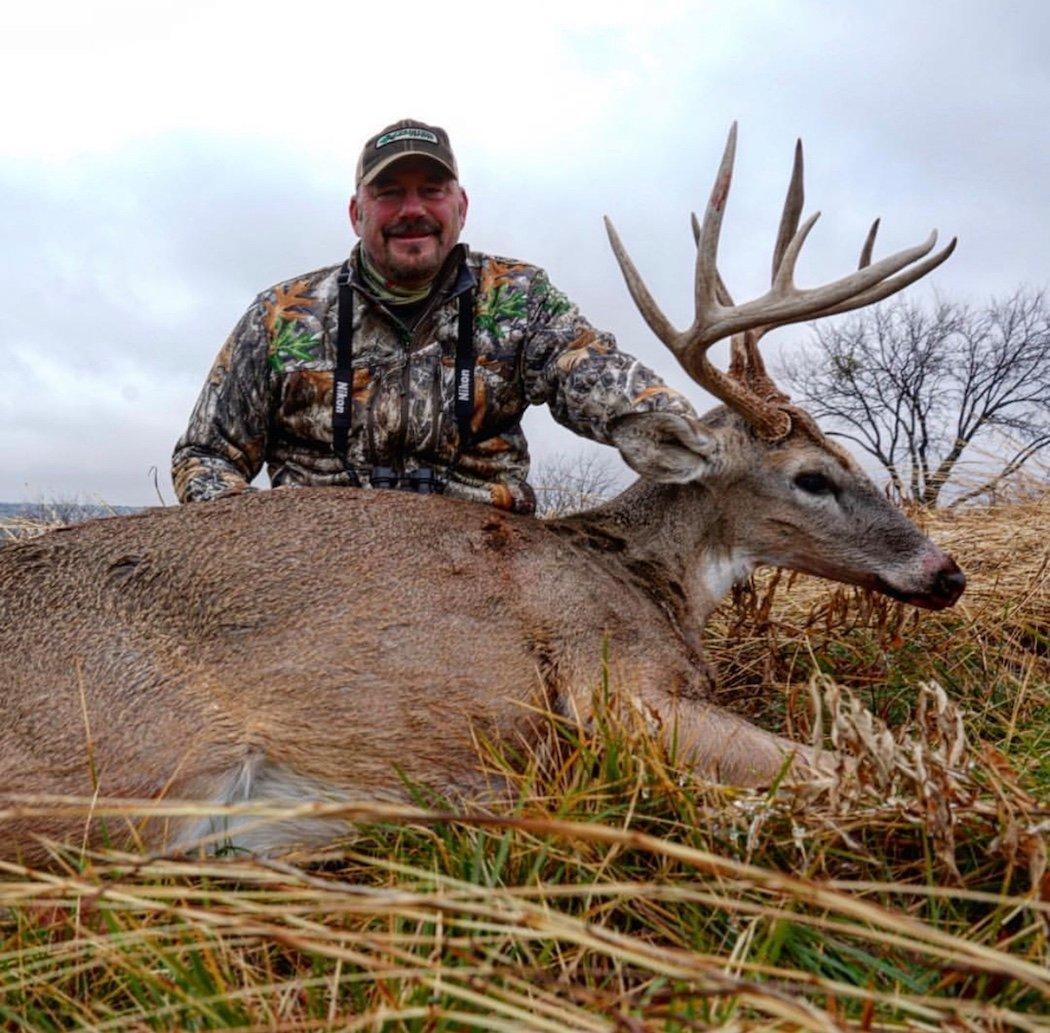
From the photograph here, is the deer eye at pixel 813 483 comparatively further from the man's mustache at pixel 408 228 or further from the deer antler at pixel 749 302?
the man's mustache at pixel 408 228

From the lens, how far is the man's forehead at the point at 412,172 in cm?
566

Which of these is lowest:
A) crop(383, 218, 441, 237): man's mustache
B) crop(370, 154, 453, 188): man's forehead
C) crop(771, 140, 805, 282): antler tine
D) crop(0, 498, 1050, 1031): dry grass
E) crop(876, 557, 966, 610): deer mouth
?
crop(0, 498, 1050, 1031): dry grass

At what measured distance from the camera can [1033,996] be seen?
1.79 m

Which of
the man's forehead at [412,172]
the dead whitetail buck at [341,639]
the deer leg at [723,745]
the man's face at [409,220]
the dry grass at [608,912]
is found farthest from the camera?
the man's forehead at [412,172]

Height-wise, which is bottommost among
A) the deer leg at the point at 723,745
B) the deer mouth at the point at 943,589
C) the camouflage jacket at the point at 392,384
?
the deer leg at the point at 723,745

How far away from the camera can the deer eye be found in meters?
4.18

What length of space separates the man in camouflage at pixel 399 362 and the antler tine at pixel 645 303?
3.44 ft

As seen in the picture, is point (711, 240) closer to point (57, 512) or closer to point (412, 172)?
point (412, 172)

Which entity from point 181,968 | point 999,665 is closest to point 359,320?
point 999,665

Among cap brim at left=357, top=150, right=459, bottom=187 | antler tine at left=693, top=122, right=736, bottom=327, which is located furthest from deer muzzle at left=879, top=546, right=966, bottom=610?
cap brim at left=357, top=150, right=459, bottom=187

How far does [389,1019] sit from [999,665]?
395 centimetres

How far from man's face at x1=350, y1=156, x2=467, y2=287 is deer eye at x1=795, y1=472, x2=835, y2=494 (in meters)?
2.42

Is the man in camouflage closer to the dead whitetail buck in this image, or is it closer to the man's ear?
the man's ear

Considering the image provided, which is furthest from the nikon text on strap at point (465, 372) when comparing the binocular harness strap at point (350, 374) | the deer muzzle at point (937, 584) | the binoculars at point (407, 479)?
the deer muzzle at point (937, 584)
